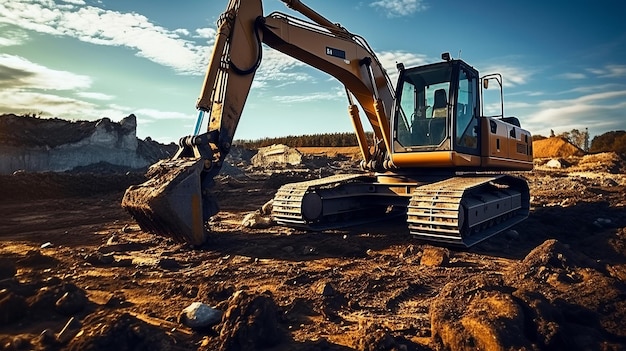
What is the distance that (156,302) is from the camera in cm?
416

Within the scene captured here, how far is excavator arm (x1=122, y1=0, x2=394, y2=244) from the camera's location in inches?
244

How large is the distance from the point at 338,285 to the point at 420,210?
232cm

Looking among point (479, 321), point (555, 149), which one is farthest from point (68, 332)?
point (555, 149)

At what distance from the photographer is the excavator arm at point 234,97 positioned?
6203 millimetres

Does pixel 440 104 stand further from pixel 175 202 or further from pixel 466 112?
pixel 175 202

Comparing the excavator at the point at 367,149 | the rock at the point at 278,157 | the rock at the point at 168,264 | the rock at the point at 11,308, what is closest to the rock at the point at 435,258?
the excavator at the point at 367,149

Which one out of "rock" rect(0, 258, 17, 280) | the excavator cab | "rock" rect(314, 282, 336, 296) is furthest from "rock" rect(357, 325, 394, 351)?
the excavator cab

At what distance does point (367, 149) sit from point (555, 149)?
3462cm

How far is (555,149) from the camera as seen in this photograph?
123 ft

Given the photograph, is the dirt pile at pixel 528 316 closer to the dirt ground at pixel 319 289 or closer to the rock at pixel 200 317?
the dirt ground at pixel 319 289

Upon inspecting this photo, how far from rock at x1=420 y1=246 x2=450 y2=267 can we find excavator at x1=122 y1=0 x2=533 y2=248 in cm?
39

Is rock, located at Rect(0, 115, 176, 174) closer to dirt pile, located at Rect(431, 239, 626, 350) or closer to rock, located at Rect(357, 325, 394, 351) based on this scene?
rock, located at Rect(357, 325, 394, 351)

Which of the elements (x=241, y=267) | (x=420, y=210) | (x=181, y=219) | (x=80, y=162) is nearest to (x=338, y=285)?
(x=241, y=267)

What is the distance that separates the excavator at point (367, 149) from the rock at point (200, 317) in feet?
8.83
